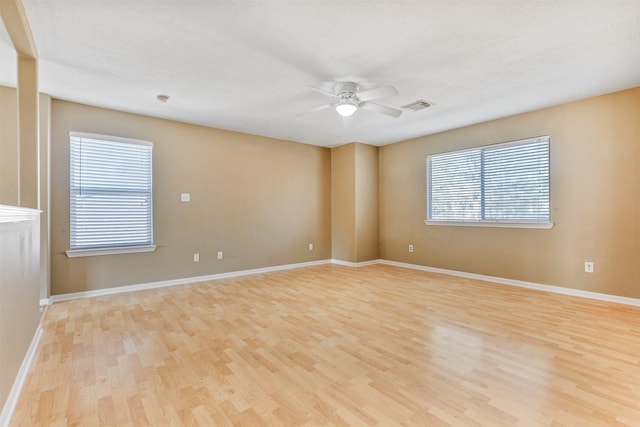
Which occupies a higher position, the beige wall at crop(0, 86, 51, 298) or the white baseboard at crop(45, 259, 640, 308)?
the beige wall at crop(0, 86, 51, 298)

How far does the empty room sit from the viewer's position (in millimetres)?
1864

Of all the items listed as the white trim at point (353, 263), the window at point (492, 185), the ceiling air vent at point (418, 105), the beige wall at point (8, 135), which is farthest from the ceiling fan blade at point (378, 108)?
the beige wall at point (8, 135)

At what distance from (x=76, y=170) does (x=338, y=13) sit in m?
3.74

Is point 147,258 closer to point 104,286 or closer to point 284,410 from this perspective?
point 104,286

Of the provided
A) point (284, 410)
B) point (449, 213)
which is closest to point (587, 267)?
point (449, 213)

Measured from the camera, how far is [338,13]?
2.12 m

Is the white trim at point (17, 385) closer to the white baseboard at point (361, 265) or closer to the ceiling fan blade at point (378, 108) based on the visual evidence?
the white baseboard at point (361, 265)

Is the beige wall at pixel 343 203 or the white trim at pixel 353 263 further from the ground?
the beige wall at pixel 343 203

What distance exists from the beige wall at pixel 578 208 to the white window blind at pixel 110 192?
4809 mm

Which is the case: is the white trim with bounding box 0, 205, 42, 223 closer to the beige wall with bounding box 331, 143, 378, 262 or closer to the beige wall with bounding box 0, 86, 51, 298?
the beige wall with bounding box 0, 86, 51, 298

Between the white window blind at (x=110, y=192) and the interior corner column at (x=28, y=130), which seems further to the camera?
the white window blind at (x=110, y=192)

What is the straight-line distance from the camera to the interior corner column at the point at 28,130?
2.56 metres

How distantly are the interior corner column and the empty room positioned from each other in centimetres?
2

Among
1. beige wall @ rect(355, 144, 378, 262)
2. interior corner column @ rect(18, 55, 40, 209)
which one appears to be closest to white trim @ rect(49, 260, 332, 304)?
beige wall @ rect(355, 144, 378, 262)
